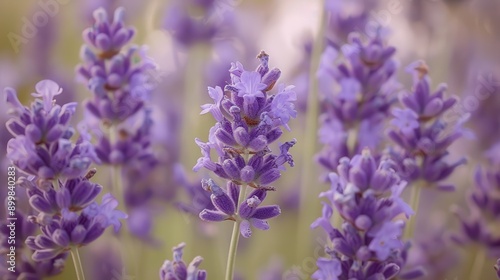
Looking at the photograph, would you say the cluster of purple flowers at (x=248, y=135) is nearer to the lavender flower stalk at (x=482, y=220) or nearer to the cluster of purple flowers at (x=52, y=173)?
the cluster of purple flowers at (x=52, y=173)

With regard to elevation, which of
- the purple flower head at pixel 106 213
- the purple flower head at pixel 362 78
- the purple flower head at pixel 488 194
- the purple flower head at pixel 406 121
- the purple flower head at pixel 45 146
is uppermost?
the purple flower head at pixel 362 78

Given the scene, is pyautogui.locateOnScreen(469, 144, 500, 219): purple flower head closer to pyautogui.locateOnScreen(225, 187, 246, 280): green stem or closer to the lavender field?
the lavender field

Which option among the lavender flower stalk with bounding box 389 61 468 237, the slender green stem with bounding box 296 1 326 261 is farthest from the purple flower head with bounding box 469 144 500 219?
the slender green stem with bounding box 296 1 326 261

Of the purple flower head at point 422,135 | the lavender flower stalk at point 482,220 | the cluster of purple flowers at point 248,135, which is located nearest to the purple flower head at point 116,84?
the cluster of purple flowers at point 248,135

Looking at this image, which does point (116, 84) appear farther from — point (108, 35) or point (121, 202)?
point (121, 202)

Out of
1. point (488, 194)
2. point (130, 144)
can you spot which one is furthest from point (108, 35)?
point (488, 194)

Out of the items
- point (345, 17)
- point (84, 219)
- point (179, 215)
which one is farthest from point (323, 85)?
point (84, 219)
